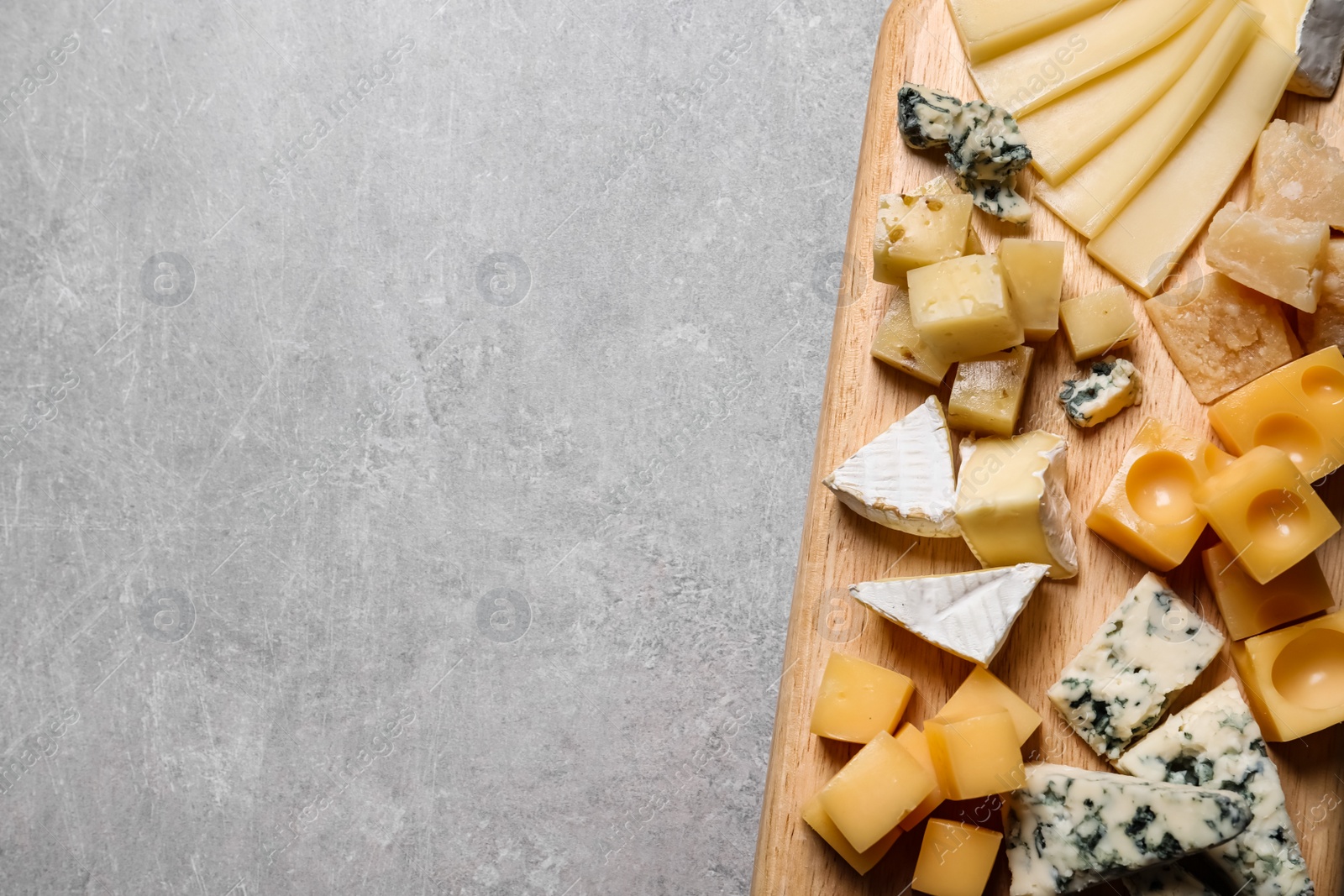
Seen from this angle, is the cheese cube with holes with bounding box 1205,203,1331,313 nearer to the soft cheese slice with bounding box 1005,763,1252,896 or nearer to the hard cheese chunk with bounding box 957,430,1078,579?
the hard cheese chunk with bounding box 957,430,1078,579

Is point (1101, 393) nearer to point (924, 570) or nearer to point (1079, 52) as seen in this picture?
point (924, 570)

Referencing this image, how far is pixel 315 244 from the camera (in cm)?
228

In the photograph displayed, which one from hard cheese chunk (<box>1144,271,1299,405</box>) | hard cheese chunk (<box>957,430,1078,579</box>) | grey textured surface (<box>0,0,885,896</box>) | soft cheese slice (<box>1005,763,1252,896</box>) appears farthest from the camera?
grey textured surface (<box>0,0,885,896</box>)

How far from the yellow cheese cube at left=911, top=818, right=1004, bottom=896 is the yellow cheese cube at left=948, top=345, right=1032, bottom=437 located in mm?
665

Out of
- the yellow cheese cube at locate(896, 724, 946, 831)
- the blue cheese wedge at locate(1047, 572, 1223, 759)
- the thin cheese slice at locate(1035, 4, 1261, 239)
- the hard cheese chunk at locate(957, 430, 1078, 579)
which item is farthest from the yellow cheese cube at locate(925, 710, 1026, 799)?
the thin cheese slice at locate(1035, 4, 1261, 239)

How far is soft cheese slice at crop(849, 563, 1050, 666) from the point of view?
4.92 ft

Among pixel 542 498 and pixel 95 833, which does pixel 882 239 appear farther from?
pixel 95 833

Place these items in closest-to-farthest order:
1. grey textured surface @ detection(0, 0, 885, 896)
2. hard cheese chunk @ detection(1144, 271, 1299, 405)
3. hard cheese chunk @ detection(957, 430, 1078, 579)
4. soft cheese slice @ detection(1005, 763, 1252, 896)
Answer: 1. soft cheese slice @ detection(1005, 763, 1252, 896)
2. hard cheese chunk @ detection(957, 430, 1078, 579)
3. hard cheese chunk @ detection(1144, 271, 1299, 405)
4. grey textured surface @ detection(0, 0, 885, 896)

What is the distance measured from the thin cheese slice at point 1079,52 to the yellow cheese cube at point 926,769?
1.13 metres

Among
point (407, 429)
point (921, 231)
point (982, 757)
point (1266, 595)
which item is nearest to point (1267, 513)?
point (1266, 595)

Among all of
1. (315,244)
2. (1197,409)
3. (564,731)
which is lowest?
(564,731)

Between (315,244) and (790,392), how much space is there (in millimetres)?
1226

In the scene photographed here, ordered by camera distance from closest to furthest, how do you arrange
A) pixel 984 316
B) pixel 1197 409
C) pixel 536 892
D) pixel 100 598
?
pixel 984 316, pixel 1197 409, pixel 536 892, pixel 100 598

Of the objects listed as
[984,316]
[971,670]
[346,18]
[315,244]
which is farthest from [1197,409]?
[346,18]
